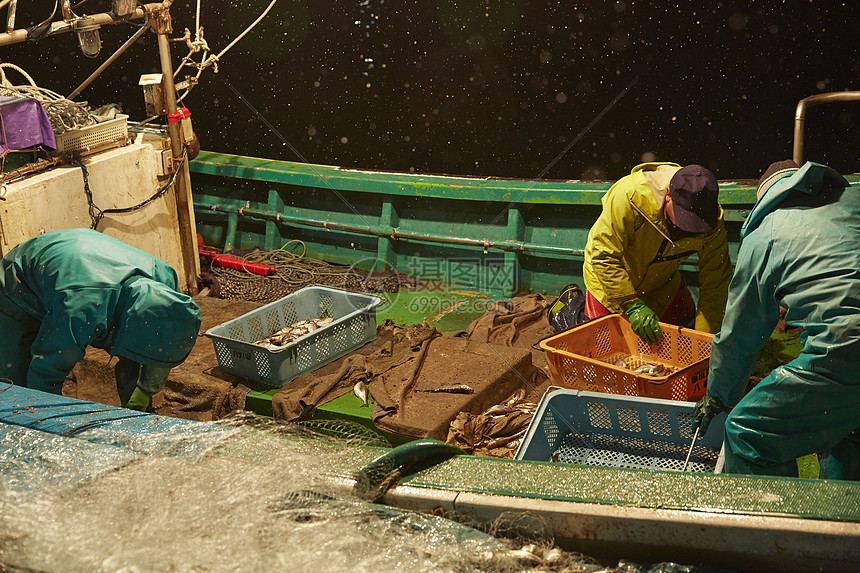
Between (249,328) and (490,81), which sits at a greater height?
(490,81)

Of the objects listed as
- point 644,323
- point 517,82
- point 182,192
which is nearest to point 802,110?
point 644,323

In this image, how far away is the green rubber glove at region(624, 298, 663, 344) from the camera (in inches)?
151

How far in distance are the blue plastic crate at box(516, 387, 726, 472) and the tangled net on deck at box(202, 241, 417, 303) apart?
2.74m

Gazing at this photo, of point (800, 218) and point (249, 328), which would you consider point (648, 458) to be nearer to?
point (800, 218)

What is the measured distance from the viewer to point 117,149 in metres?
5.23

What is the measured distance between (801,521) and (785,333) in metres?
3.57

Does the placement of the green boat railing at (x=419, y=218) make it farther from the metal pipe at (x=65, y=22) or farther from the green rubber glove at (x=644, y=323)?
the metal pipe at (x=65, y=22)

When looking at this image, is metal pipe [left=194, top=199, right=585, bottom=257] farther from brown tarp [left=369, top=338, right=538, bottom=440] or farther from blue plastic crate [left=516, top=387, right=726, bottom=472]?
blue plastic crate [left=516, top=387, right=726, bottom=472]

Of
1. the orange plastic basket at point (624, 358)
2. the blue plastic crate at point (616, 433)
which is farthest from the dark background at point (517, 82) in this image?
the blue plastic crate at point (616, 433)

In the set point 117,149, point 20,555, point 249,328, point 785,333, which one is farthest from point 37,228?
point 785,333

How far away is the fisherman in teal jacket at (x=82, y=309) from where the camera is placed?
3.34 meters

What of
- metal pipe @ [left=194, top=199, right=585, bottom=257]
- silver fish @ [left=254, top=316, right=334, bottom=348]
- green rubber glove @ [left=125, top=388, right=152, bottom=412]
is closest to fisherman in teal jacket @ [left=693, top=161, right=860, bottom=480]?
metal pipe @ [left=194, top=199, right=585, bottom=257]

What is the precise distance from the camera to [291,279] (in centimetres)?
601

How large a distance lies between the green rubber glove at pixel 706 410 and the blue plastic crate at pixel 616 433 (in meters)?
0.13
